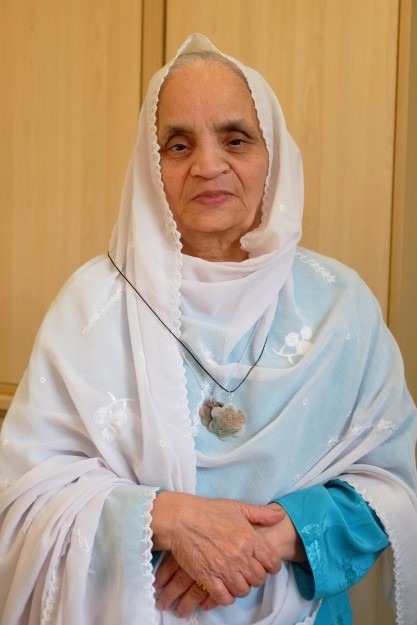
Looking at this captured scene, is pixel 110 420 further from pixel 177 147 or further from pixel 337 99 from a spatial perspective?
pixel 337 99

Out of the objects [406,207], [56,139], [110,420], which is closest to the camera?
[110,420]

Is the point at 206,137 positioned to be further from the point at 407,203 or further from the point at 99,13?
the point at 99,13

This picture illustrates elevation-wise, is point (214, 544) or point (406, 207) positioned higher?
point (406, 207)

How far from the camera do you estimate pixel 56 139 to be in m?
2.30

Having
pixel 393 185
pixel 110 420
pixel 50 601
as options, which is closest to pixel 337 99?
pixel 393 185

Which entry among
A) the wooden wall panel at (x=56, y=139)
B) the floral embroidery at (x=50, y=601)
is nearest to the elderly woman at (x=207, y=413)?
the floral embroidery at (x=50, y=601)

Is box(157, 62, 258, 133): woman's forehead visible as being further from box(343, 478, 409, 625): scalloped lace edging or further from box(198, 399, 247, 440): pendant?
box(343, 478, 409, 625): scalloped lace edging

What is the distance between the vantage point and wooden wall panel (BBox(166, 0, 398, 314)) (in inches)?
73.7

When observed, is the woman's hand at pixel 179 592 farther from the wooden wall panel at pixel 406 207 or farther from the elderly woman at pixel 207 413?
the wooden wall panel at pixel 406 207

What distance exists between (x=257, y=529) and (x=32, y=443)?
0.45 metres

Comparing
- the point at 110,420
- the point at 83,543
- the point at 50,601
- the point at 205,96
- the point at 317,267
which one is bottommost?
the point at 50,601

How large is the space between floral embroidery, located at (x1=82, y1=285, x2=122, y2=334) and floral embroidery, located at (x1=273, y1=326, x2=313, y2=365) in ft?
1.14

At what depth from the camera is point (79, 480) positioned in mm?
1314

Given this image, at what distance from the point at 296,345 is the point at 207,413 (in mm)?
233
